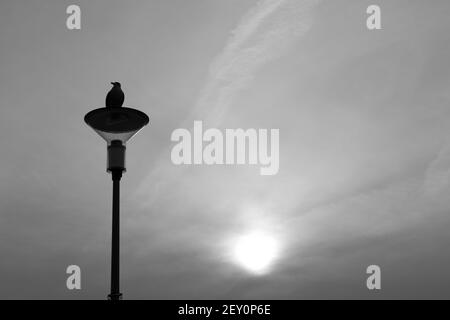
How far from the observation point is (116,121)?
11.9m

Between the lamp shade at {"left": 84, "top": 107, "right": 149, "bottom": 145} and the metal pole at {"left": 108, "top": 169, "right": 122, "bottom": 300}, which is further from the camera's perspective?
the lamp shade at {"left": 84, "top": 107, "right": 149, "bottom": 145}

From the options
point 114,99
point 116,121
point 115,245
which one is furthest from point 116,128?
point 115,245

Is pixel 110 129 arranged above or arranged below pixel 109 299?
above

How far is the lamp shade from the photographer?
38.7 feet

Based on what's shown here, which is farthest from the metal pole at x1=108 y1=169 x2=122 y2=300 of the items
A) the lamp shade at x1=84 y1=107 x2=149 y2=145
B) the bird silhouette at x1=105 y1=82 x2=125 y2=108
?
the bird silhouette at x1=105 y1=82 x2=125 y2=108

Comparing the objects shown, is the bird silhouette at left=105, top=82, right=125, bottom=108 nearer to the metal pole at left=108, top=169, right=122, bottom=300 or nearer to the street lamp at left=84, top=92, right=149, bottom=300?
the street lamp at left=84, top=92, right=149, bottom=300

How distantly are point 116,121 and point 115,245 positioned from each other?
2.17m

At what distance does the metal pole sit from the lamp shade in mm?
643
